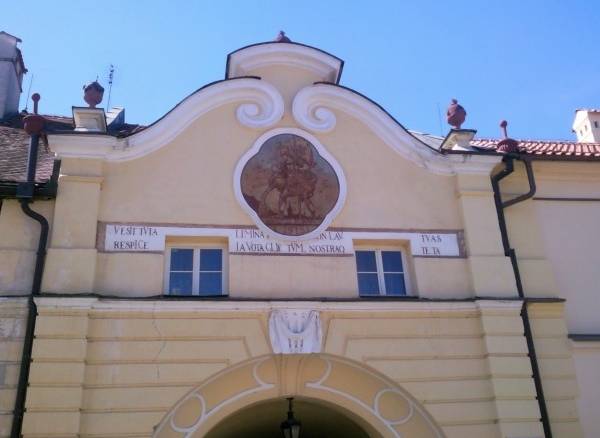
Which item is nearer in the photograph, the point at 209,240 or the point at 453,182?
the point at 209,240

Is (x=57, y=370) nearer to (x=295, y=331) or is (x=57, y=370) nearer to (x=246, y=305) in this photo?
(x=246, y=305)

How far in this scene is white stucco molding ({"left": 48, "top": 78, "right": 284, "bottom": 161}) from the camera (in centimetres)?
1018

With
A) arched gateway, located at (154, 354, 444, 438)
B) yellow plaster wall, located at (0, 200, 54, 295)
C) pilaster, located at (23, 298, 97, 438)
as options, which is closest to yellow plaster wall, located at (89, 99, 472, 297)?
pilaster, located at (23, 298, 97, 438)

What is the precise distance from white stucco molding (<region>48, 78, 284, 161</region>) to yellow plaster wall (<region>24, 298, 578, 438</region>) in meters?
2.49

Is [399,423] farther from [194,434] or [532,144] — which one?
[532,144]

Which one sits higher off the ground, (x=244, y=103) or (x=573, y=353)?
(x=244, y=103)

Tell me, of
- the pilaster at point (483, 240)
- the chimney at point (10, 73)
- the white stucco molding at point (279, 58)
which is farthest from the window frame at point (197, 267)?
the chimney at point (10, 73)

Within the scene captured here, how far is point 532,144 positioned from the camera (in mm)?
14531

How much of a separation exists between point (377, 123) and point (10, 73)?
9501 millimetres

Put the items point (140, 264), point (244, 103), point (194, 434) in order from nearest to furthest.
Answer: point (194, 434) → point (140, 264) → point (244, 103)

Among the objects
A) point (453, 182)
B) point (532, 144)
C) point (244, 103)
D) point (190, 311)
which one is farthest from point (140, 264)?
point (532, 144)

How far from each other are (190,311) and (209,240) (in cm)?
124

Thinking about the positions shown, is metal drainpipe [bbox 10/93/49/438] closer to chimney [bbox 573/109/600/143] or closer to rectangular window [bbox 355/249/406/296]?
rectangular window [bbox 355/249/406/296]

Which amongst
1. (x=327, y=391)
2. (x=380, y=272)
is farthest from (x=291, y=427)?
(x=380, y=272)
